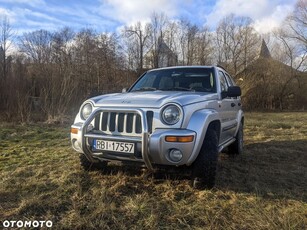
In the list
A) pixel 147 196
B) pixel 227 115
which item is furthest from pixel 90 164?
pixel 227 115

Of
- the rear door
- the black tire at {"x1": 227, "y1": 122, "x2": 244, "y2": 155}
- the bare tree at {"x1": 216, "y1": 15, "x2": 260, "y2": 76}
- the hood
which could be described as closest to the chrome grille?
the hood

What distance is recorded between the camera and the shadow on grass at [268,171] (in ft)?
12.6

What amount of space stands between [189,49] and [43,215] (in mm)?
Answer: 31995

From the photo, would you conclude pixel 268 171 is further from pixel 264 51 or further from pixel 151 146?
pixel 264 51

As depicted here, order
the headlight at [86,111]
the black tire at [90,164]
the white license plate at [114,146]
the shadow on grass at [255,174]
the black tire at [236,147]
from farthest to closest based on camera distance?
the black tire at [236,147] → the black tire at [90,164] → the headlight at [86,111] → the shadow on grass at [255,174] → the white license plate at [114,146]

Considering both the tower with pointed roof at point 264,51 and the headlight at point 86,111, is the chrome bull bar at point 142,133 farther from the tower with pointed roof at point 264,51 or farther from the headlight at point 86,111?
the tower with pointed roof at point 264,51

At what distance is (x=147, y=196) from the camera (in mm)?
3516

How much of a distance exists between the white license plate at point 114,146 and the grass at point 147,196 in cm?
50

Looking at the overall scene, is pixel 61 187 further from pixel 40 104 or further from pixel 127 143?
pixel 40 104

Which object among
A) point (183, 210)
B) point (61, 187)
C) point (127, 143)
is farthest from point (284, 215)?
point (61, 187)

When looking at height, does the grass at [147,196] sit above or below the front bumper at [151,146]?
below

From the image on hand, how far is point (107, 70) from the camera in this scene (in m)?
21.1

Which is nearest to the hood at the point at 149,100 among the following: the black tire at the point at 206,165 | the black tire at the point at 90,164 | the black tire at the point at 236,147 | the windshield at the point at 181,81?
the black tire at the point at 206,165

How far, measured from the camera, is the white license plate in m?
3.43
